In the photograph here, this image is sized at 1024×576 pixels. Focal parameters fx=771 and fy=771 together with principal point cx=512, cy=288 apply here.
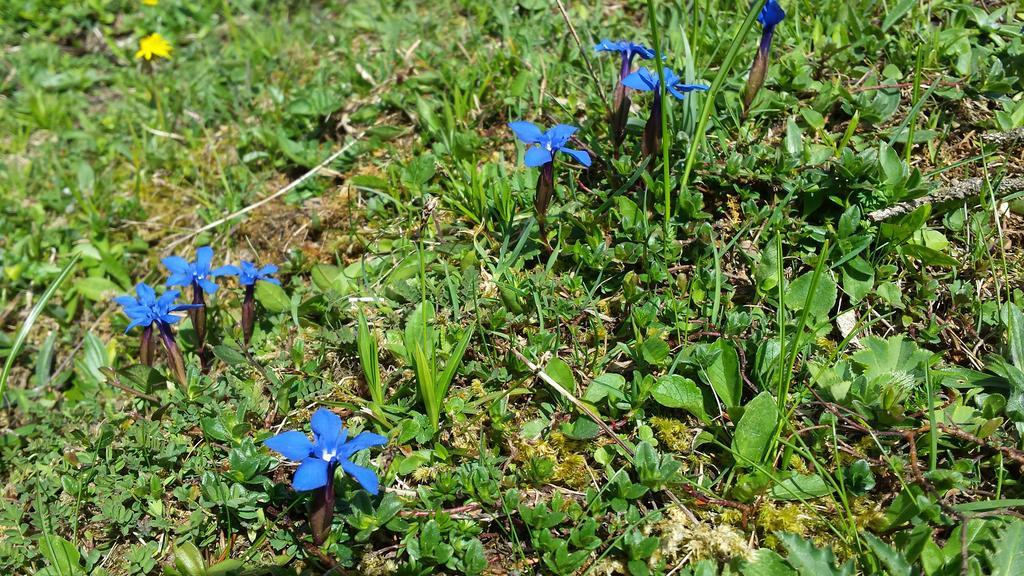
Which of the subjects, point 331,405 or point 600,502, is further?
point 331,405

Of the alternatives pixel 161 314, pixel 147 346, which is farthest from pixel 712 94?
pixel 147 346

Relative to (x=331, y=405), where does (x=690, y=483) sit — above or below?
below

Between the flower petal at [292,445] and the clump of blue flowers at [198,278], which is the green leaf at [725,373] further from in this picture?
the clump of blue flowers at [198,278]

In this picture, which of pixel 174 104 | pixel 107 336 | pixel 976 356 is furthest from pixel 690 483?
pixel 174 104

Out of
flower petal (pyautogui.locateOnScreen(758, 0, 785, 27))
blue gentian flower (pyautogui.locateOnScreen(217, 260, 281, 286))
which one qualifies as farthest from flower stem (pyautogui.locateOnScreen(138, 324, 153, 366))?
flower petal (pyautogui.locateOnScreen(758, 0, 785, 27))

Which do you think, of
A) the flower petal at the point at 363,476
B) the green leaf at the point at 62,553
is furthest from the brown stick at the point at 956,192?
the green leaf at the point at 62,553

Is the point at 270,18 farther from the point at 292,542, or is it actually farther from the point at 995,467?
the point at 995,467

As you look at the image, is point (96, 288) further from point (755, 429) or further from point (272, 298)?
point (755, 429)
